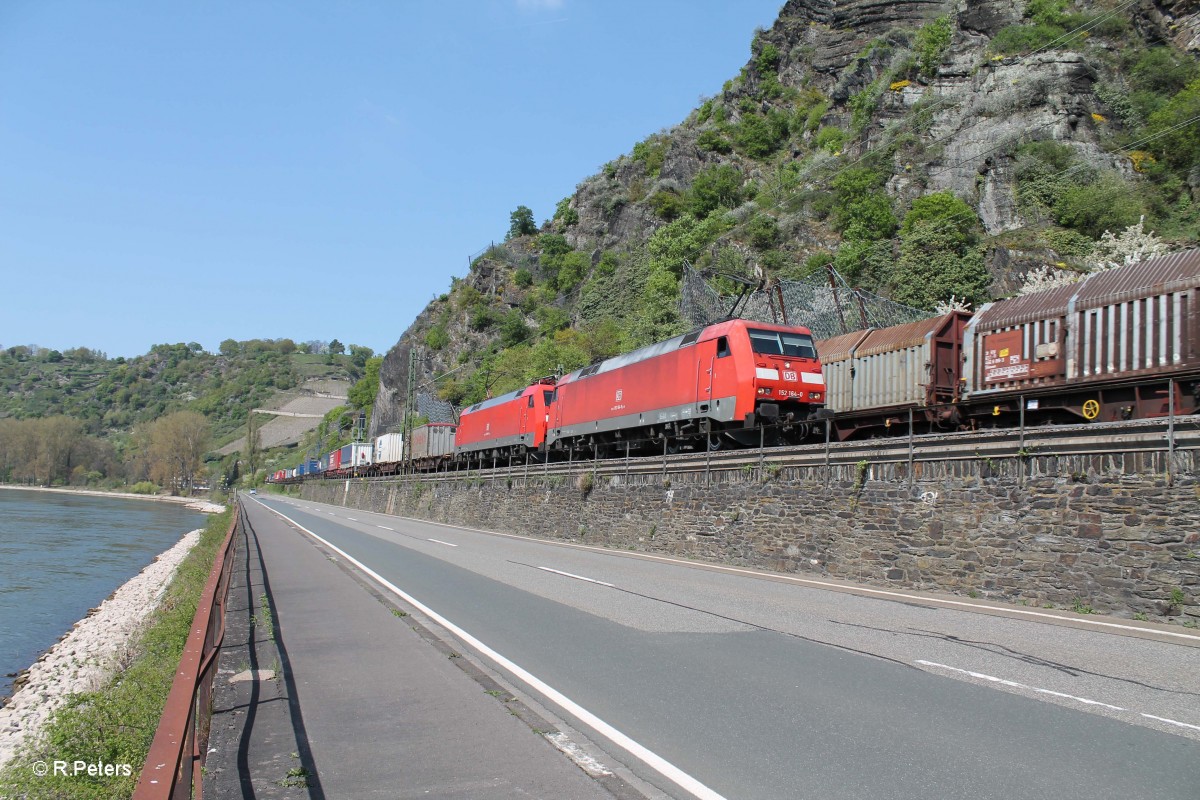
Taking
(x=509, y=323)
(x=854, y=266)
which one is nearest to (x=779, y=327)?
(x=854, y=266)

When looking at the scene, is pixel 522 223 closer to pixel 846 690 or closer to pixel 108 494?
pixel 108 494

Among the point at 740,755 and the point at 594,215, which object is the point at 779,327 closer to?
the point at 740,755

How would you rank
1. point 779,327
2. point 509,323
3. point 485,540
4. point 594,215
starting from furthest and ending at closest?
1. point 594,215
2. point 509,323
3. point 485,540
4. point 779,327

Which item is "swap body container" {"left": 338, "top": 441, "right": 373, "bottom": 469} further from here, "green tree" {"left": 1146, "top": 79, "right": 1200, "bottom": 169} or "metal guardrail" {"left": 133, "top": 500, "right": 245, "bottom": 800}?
"metal guardrail" {"left": 133, "top": 500, "right": 245, "bottom": 800}

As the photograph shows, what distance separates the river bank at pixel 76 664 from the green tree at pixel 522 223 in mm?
113980

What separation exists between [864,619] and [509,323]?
92652 mm

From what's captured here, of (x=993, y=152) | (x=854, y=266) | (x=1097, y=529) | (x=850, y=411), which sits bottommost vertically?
(x=1097, y=529)

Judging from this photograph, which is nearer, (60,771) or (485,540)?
(60,771)

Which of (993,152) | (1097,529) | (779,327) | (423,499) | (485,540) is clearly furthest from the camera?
(993,152)

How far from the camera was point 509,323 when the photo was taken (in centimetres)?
10112

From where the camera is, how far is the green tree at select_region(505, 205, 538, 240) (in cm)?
13275

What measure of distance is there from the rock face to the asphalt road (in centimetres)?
3971

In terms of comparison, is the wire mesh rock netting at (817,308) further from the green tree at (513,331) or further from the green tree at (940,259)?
the green tree at (513,331)

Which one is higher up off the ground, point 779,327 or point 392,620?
point 779,327
